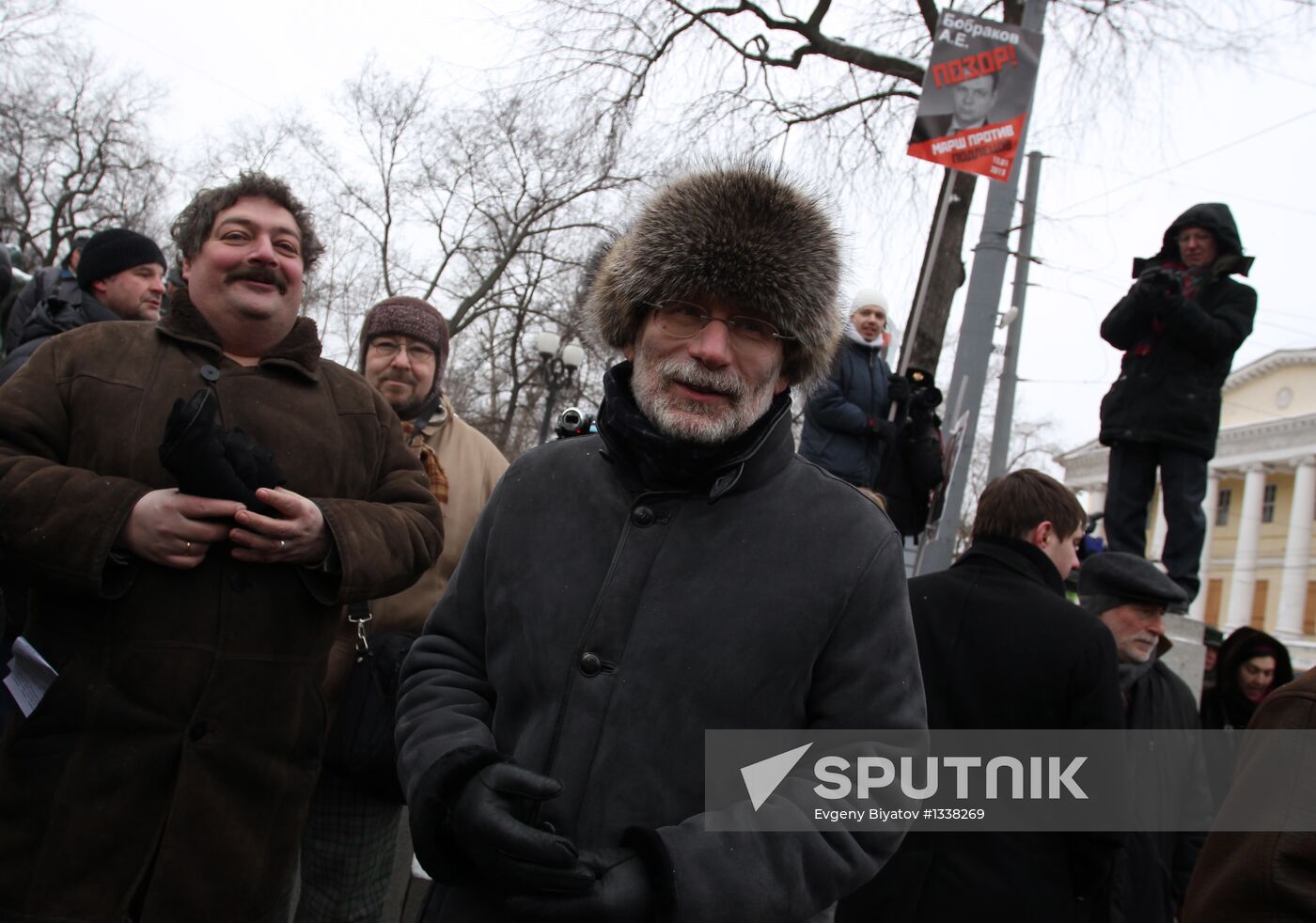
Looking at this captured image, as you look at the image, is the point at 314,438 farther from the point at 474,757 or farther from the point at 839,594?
the point at 839,594

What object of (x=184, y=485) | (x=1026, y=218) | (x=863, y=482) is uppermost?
(x=1026, y=218)

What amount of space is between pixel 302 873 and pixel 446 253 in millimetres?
23756

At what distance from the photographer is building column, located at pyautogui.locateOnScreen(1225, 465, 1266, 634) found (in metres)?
47.2

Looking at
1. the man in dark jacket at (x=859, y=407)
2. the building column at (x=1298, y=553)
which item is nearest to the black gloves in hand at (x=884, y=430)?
the man in dark jacket at (x=859, y=407)

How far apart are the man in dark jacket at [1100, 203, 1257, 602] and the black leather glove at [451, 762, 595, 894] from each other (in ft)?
15.0

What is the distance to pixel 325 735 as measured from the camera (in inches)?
106

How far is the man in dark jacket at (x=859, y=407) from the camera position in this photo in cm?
605

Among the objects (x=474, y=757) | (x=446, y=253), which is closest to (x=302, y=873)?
(x=474, y=757)

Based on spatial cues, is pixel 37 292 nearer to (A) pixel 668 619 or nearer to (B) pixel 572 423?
(B) pixel 572 423

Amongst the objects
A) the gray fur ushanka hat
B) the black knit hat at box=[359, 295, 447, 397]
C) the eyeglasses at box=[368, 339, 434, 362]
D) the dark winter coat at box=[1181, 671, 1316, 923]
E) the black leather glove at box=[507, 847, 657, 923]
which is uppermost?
the black knit hat at box=[359, 295, 447, 397]

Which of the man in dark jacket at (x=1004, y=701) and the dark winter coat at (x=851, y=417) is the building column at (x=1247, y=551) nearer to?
the dark winter coat at (x=851, y=417)

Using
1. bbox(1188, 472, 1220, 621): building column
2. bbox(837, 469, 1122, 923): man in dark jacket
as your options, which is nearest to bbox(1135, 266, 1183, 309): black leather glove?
bbox(837, 469, 1122, 923): man in dark jacket

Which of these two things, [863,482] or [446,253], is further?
[446,253]

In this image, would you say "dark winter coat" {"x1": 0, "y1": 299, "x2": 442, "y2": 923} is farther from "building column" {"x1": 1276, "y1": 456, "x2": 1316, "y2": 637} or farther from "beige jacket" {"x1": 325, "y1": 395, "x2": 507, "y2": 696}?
"building column" {"x1": 1276, "y1": 456, "x2": 1316, "y2": 637}
